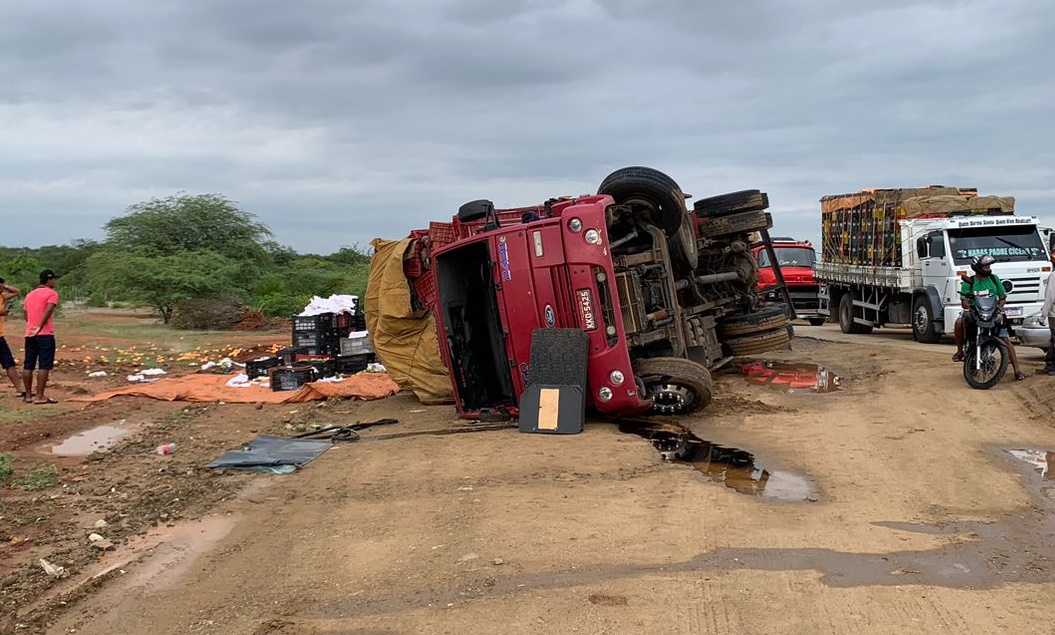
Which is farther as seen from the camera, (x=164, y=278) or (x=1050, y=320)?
(x=164, y=278)

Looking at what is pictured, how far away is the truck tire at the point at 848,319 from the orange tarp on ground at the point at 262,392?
12.7m

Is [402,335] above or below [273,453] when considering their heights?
above

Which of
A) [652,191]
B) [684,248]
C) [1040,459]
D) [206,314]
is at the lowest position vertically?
[1040,459]

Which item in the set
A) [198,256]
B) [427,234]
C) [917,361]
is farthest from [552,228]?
[198,256]

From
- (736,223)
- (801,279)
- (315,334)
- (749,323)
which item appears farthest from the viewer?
(801,279)

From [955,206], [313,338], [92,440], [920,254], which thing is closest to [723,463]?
[92,440]

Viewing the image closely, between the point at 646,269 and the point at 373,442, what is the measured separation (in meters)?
3.38

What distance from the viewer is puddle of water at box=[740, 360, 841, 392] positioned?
12267mm

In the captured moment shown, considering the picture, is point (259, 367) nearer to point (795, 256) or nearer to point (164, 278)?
point (795, 256)

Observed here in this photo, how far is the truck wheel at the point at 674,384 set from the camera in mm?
9227

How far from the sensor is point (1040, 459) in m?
7.60

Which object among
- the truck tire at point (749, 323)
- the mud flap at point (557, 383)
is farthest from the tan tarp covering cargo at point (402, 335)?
the truck tire at point (749, 323)

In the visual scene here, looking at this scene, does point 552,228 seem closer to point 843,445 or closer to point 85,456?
point 843,445

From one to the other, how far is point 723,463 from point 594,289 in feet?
7.10
